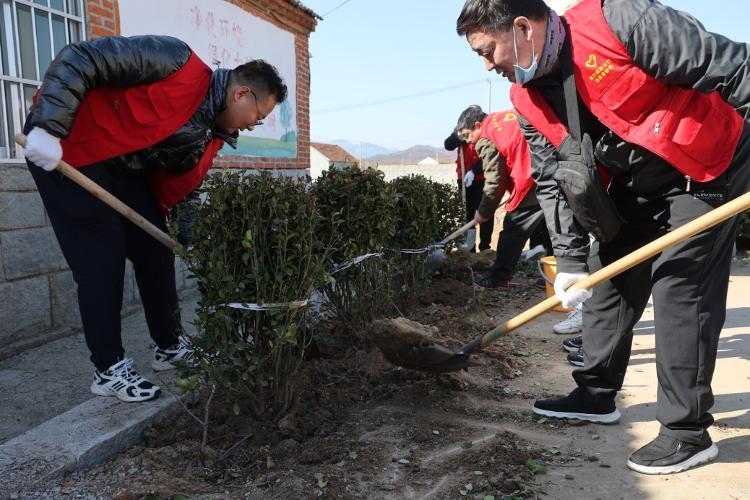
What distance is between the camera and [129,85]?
102 inches

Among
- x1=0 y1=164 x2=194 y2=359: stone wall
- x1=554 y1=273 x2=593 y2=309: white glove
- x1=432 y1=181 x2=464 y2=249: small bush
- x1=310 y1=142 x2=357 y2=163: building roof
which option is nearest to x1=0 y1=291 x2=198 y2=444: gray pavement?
x1=0 y1=164 x2=194 y2=359: stone wall

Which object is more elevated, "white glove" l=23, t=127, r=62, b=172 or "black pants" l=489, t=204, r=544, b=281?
"white glove" l=23, t=127, r=62, b=172

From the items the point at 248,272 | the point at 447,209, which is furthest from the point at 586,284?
the point at 447,209

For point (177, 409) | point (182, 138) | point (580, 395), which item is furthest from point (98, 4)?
point (580, 395)

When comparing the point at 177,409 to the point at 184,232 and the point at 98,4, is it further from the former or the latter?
the point at 98,4

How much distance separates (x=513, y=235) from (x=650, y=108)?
3595 millimetres

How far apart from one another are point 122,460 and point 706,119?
279 centimetres

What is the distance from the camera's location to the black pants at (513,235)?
18.7ft

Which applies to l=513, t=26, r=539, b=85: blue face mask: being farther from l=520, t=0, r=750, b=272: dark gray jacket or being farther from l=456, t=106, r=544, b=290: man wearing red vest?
l=456, t=106, r=544, b=290: man wearing red vest

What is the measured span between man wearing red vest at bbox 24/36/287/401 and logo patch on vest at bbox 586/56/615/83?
4.90 feet

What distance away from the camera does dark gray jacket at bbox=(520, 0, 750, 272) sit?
2.01 meters

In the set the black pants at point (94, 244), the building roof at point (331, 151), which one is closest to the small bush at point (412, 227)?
the black pants at point (94, 244)

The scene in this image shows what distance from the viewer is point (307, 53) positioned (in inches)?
340

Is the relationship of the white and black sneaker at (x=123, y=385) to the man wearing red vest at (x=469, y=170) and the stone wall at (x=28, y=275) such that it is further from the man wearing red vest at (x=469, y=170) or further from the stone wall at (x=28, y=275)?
the man wearing red vest at (x=469, y=170)
